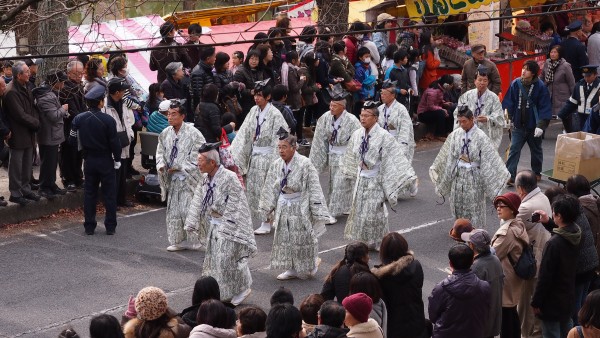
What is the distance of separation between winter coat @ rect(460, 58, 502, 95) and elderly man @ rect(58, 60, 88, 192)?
613 centimetres

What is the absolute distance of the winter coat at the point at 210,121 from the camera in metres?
12.9

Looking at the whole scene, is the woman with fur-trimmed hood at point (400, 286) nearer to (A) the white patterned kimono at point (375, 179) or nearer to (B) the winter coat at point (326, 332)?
(B) the winter coat at point (326, 332)

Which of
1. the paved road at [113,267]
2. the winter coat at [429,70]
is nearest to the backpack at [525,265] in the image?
the paved road at [113,267]

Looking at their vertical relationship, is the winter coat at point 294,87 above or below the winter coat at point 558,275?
above

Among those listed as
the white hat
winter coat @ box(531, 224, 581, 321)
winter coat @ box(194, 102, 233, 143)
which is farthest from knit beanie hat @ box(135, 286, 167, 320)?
the white hat

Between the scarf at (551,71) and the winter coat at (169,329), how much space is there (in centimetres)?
1174

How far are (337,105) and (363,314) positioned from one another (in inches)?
237

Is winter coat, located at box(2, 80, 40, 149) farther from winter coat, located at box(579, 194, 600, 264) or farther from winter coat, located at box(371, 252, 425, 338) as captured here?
winter coat, located at box(579, 194, 600, 264)

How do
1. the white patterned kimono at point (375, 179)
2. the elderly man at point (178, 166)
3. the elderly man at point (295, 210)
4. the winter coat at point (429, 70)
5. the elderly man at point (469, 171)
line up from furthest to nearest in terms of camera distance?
the winter coat at point (429, 70) < the elderly man at point (469, 171) < the elderly man at point (178, 166) < the white patterned kimono at point (375, 179) < the elderly man at point (295, 210)

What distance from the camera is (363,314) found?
7.01m

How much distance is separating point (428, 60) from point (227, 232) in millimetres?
8677

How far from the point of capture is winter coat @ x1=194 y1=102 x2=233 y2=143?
1293cm

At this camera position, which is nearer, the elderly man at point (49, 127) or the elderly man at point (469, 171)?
the elderly man at point (469, 171)

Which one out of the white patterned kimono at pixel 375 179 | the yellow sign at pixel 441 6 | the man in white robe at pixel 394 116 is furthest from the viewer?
the yellow sign at pixel 441 6
